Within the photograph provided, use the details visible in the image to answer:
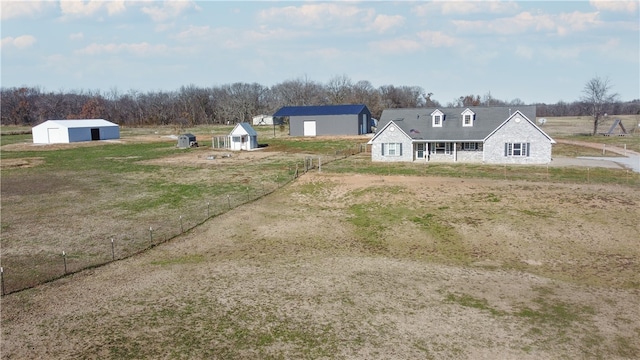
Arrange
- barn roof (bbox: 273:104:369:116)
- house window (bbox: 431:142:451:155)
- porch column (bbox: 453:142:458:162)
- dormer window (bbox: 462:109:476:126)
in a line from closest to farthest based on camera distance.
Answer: porch column (bbox: 453:142:458:162), house window (bbox: 431:142:451:155), dormer window (bbox: 462:109:476:126), barn roof (bbox: 273:104:369:116)

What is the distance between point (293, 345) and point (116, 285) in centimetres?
945

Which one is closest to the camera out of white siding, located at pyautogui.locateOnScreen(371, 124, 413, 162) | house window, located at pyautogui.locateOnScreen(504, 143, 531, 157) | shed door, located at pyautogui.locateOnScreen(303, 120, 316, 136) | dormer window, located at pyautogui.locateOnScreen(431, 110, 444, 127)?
house window, located at pyautogui.locateOnScreen(504, 143, 531, 157)

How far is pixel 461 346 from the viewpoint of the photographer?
15391 millimetres

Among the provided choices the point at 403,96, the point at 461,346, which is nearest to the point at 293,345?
the point at 461,346

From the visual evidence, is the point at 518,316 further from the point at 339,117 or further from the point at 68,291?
the point at 339,117

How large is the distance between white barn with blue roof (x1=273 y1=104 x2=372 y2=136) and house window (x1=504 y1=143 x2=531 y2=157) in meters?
37.0

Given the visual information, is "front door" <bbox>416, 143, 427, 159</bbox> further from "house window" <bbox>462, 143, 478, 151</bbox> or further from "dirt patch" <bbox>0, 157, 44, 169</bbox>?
"dirt patch" <bbox>0, 157, 44, 169</bbox>

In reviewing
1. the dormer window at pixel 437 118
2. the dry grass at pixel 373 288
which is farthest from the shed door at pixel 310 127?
the dry grass at pixel 373 288

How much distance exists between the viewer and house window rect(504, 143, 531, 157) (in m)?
46.3

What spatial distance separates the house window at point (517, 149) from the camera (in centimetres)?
4631

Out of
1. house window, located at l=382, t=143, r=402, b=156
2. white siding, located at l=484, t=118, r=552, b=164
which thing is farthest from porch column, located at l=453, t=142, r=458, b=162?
house window, located at l=382, t=143, r=402, b=156

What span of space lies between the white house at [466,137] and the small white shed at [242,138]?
20767 millimetres

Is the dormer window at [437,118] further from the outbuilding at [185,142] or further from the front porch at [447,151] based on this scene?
the outbuilding at [185,142]

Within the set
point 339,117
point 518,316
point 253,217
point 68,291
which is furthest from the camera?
point 339,117
